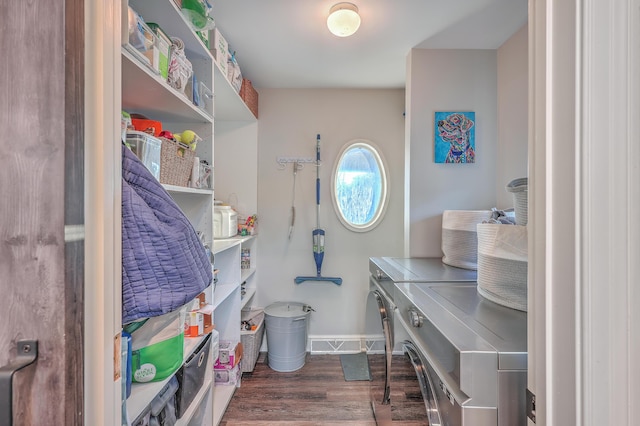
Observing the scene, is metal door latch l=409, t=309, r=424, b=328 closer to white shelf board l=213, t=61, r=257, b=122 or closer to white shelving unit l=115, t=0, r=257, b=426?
white shelving unit l=115, t=0, r=257, b=426

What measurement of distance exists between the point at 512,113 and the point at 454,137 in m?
0.35

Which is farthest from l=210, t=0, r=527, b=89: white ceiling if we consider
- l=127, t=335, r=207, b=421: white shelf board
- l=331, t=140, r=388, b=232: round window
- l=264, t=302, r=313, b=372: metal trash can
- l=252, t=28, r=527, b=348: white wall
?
l=264, t=302, r=313, b=372: metal trash can

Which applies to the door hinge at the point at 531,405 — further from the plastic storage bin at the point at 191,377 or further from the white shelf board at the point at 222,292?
A: the white shelf board at the point at 222,292

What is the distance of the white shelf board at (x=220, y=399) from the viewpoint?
1.60 meters

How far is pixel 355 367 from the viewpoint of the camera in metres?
2.20

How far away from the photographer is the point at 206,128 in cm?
144

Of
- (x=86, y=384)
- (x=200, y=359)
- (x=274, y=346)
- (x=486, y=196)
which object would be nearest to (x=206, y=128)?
(x=200, y=359)

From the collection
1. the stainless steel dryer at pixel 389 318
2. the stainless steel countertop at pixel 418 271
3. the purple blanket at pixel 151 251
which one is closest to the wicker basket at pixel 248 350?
the stainless steel dryer at pixel 389 318

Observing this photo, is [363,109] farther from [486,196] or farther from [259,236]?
[259,236]

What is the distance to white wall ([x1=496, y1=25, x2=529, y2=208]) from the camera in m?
1.66

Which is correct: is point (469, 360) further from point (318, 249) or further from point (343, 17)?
point (318, 249)

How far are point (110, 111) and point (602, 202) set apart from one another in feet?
2.68

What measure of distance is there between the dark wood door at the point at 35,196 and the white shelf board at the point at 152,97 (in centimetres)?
40

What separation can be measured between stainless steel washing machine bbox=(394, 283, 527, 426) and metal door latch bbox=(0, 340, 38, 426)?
808 mm
